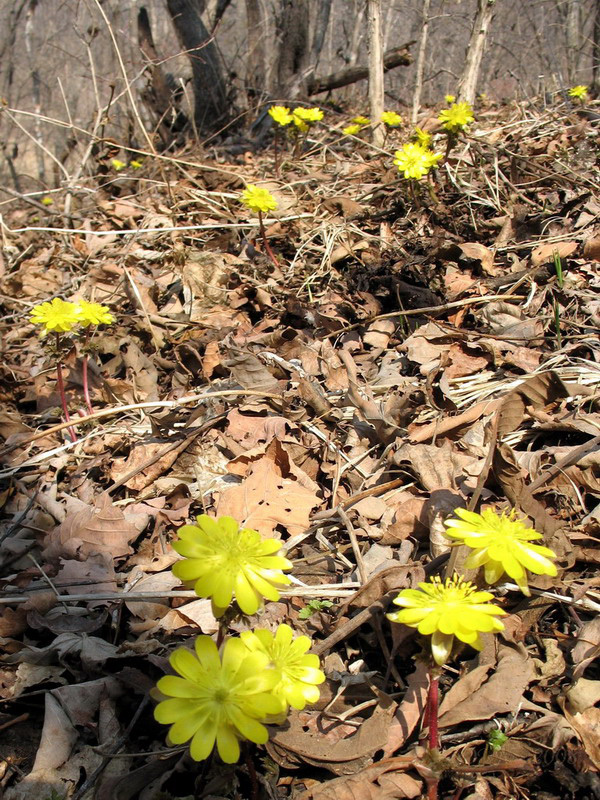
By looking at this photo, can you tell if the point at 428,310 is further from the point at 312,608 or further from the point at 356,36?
the point at 356,36

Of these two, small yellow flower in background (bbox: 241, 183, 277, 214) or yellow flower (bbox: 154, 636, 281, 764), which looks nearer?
yellow flower (bbox: 154, 636, 281, 764)

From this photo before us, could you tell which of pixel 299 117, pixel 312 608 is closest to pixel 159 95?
pixel 299 117

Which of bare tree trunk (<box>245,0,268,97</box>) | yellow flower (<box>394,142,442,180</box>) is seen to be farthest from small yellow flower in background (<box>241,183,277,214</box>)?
bare tree trunk (<box>245,0,268,97</box>)

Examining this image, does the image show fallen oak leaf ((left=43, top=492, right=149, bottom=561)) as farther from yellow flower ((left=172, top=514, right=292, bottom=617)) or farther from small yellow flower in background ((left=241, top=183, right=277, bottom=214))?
small yellow flower in background ((left=241, top=183, right=277, bottom=214))

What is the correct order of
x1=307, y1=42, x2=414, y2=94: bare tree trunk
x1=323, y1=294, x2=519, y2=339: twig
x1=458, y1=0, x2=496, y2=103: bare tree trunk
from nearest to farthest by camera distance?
1. x1=323, y1=294, x2=519, y2=339: twig
2. x1=458, y1=0, x2=496, y2=103: bare tree trunk
3. x1=307, y1=42, x2=414, y2=94: bare tree trunk

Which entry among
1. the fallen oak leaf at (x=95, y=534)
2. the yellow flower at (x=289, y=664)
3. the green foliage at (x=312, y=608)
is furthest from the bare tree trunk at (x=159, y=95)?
the yellow flower at (x=289, y=664)

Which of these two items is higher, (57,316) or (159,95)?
(159,95)
